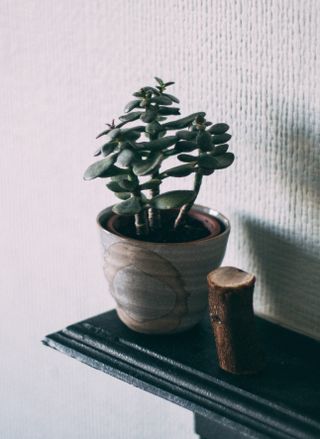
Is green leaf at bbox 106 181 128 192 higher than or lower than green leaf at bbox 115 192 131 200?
higher

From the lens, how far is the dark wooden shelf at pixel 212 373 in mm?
508

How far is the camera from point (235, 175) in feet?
2.07

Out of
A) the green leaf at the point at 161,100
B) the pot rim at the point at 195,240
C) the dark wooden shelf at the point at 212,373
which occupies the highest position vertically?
the green leaf at the point at 161,100

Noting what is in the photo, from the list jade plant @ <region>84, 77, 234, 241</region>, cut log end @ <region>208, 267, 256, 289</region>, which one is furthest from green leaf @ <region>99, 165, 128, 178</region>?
cut log end @ <region>208, 267, 256, 289</region>

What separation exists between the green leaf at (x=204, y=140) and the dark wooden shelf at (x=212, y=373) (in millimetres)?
165

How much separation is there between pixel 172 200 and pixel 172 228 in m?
0.07

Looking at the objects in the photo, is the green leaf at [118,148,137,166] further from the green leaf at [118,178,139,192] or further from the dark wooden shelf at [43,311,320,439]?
the dark wooden shelf at [43,311,320,439]

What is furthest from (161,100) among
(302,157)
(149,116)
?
(302,157)

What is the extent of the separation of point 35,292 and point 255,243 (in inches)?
14.5

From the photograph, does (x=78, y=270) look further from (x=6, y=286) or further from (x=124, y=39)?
(x=124, y=39)

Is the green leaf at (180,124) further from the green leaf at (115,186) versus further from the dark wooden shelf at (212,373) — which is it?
the dark wooden shelf at (212,373)

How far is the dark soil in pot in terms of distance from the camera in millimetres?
598

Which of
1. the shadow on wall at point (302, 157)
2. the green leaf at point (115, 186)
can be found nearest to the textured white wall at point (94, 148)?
the shadow on wall at point (302, 157)

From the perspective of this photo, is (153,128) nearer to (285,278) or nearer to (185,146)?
(185,146)
